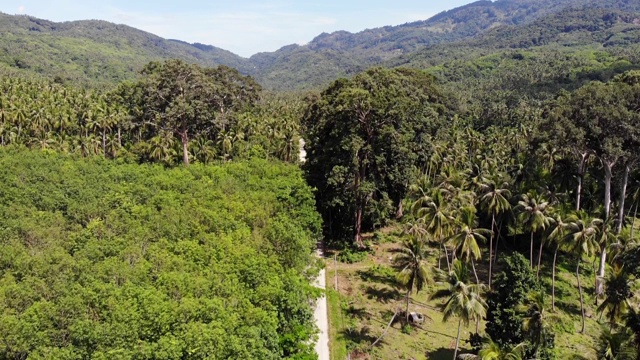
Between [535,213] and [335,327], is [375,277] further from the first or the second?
[535,213]

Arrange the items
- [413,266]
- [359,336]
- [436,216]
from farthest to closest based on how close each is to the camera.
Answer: [436,216], [413,266], [359,336]

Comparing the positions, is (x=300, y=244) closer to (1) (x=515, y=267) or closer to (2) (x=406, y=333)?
(2) (x=406, y=333)

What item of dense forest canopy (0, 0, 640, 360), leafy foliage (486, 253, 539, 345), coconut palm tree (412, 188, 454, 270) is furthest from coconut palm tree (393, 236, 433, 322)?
leafy foliage (486, 253, 539, 345)

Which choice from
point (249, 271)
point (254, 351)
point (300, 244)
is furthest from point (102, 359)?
point (300, 244)

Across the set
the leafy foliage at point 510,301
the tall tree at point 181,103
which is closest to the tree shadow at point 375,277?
the leafy foliage at point 510,301

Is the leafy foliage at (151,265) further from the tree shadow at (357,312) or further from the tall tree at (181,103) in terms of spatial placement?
the tall tree at (181,103)

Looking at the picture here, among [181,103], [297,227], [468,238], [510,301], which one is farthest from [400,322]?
[181,103]

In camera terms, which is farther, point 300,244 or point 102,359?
point 300,244
